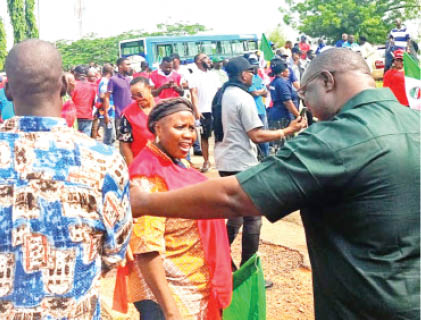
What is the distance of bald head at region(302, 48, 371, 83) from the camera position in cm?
203

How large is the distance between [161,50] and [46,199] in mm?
28284

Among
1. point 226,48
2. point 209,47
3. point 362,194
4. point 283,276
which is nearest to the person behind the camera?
point 362,194

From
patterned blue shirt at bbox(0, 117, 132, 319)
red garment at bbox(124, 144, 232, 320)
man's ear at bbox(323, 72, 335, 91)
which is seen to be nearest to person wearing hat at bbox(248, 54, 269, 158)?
red garment at bbox(124, 144, 232, 320)

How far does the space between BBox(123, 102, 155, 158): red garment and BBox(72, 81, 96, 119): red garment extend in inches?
212

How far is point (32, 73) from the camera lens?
1.94 meters

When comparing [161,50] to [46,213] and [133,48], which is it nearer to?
[133,48]

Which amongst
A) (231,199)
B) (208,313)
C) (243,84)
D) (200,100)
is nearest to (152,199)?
(231,199)

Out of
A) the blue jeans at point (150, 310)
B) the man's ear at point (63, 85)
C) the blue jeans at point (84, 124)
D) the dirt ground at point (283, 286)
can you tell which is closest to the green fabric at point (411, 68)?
the dirt ground at point (283, 286)

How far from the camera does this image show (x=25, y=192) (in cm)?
188

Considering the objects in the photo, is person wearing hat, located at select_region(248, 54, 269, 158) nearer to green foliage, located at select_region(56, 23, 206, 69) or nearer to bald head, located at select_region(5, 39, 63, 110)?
bald head, located at select_region(5, 39, 63, 110)

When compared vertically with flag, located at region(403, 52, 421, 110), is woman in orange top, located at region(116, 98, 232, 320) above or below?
below

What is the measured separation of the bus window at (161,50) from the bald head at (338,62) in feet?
91.5

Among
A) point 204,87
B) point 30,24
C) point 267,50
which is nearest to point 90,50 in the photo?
point 30,24

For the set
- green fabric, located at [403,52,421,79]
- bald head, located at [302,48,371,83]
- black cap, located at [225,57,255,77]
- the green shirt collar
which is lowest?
green fabric, located at [403,52,421,79]
